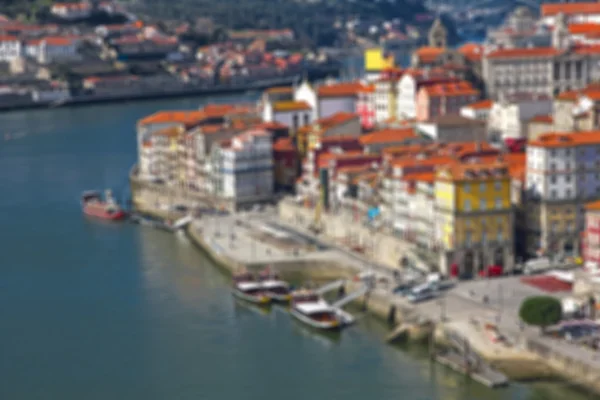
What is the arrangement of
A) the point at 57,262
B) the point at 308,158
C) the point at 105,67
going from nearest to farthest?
the point at 57,262 < the point at 308,158 < the point at 105,67

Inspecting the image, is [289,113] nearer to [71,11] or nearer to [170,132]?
[170,132]

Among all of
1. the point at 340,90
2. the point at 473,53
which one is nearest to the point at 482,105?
the point at 340,90

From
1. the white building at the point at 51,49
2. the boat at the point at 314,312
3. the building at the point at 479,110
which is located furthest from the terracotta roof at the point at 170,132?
the white building at the point at 51,49

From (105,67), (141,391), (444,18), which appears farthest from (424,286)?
(444,18)

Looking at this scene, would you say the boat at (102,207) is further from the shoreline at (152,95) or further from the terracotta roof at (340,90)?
the shoreline at (152,95)

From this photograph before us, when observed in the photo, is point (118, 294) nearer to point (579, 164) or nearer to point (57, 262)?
point (57, 262)

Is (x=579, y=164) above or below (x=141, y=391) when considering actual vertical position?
above

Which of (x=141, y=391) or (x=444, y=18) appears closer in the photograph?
(x=141, y=391)
